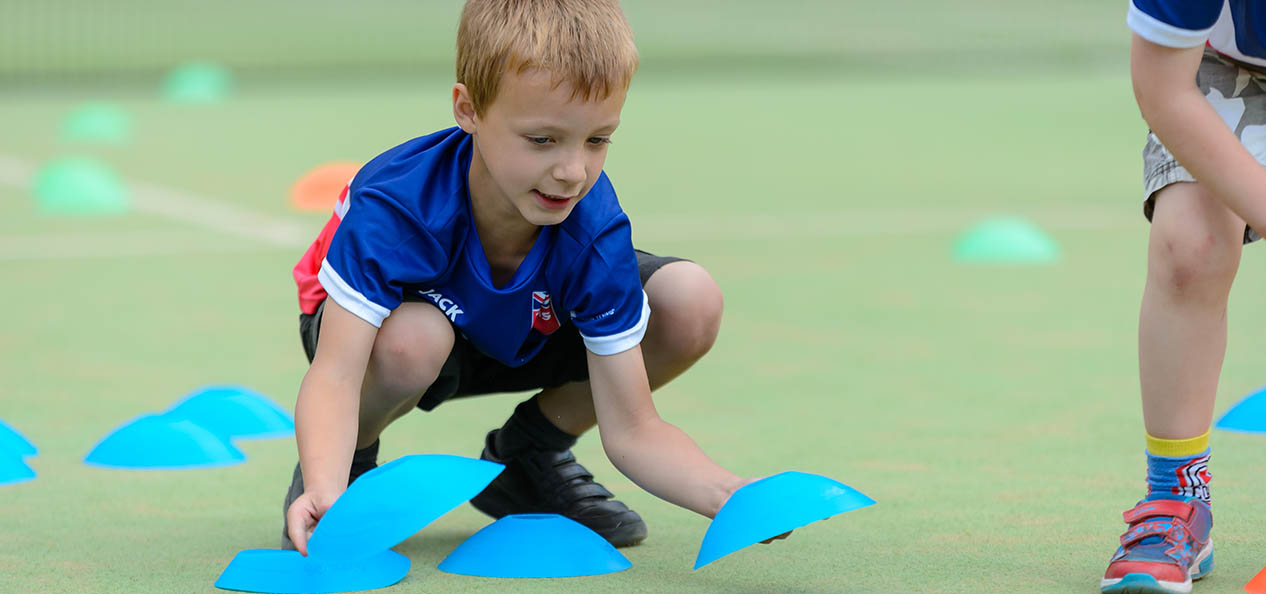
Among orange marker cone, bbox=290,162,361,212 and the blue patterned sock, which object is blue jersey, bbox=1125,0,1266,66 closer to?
the blue patterned sock

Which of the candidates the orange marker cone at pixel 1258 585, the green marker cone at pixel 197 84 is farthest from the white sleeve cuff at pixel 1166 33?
the green marker cone at pixel 197 84

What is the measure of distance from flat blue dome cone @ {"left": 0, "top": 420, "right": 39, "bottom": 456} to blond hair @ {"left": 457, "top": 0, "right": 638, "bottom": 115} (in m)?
1.30

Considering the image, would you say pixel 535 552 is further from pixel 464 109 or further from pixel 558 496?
pixel 464 109

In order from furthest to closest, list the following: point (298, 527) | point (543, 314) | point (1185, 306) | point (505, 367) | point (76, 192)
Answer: point (76, 192)
point (505, 367)
point (543, 314)
point (1185, 306)
point (298, 527)

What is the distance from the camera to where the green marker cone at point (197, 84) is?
13500 mm

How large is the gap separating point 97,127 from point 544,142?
885 centimetres

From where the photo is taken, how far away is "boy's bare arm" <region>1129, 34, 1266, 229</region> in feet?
7.51

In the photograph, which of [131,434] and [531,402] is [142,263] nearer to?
[131,434]

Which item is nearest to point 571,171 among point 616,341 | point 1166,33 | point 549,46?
point 549,46

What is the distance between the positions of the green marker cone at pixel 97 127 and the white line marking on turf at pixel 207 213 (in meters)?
1.61

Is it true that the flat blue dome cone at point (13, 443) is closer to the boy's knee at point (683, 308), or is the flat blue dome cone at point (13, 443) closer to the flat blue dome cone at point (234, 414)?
the flat blue dome cone at point (234, 414)

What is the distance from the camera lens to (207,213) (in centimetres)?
746

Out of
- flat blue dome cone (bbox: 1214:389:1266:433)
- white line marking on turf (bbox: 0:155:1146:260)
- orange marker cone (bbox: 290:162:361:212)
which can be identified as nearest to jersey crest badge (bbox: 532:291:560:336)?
flat blue dome cone (bbox: 1214:389:1266:433)

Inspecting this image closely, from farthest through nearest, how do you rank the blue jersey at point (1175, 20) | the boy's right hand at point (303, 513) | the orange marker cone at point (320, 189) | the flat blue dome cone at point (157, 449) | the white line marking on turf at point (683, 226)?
1. the orange marker cone at point (320, 189)
2. the white line marking on turf at point (683, 226)
3. the flat blue dome cone at point (157, 449)
4. the boy's right hand at point (303, 513)
5. the blue jersey at point (1175, 20)
